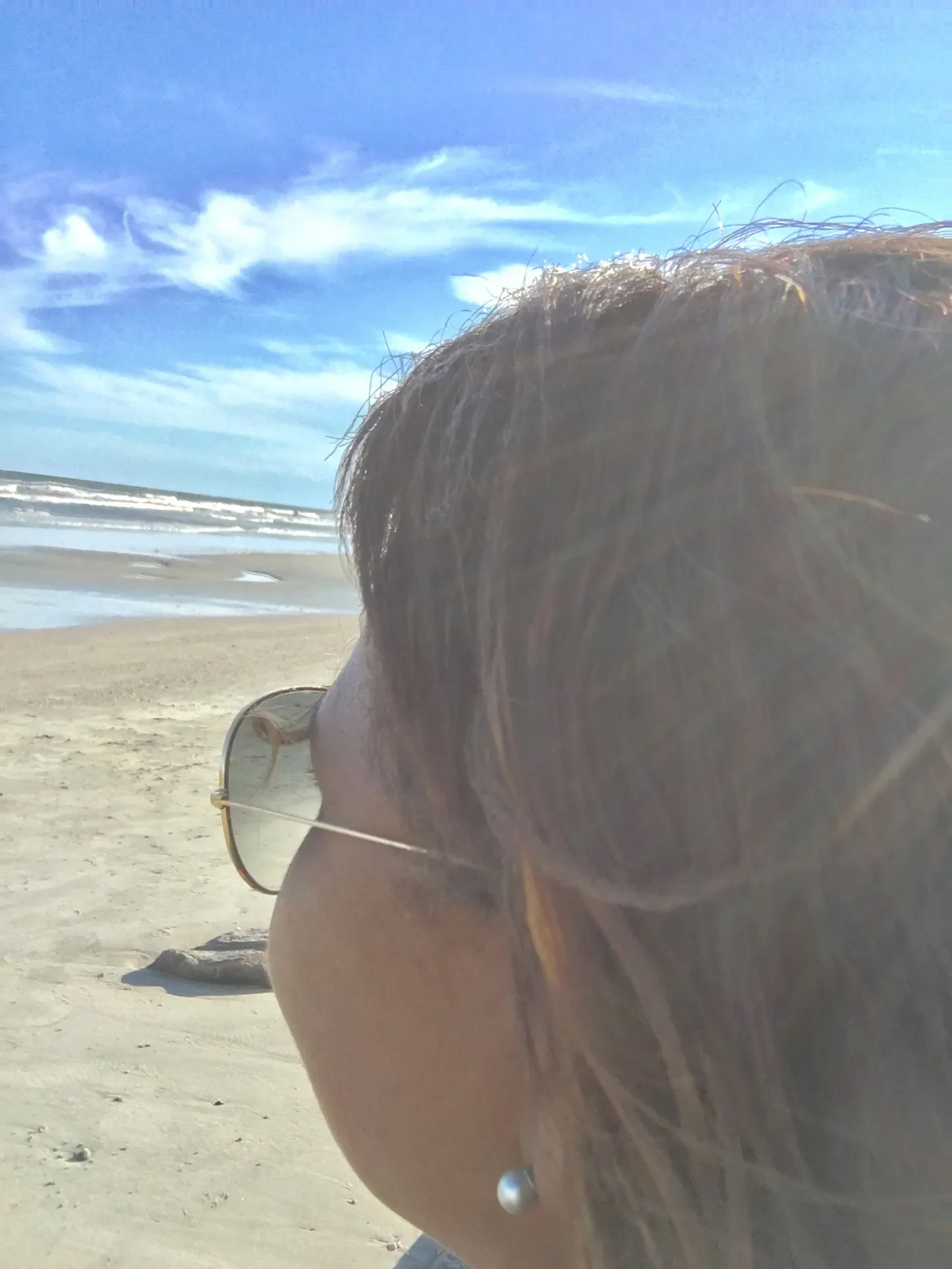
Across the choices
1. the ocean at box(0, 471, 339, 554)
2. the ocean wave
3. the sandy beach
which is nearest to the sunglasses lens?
the sandy beach

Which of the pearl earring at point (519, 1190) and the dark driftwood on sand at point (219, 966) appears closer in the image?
the pearl earring at point (519, 1190)

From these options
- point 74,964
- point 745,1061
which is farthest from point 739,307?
point 74,964

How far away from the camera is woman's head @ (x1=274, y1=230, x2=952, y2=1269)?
2.37 ft

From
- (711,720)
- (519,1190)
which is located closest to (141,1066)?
(519,1190)

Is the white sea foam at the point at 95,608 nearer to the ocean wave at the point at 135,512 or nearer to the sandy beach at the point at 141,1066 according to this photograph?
the sandy beach at the point at 141,1066

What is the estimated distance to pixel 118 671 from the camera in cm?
873

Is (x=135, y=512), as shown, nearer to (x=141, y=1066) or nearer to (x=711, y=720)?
(x=141, y=1066)

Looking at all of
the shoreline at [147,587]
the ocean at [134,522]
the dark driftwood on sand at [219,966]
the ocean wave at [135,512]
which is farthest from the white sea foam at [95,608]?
the ocean wave at [135,512]

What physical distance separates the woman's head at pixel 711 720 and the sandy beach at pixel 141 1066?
1704 mm

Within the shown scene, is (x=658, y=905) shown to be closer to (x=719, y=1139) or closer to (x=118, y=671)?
(x=719, y=1139)

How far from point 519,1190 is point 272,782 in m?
0.60

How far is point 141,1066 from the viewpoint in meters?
2.84

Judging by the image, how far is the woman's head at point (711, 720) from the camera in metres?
0.72

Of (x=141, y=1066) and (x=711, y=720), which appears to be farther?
(x=141, y=1066)
